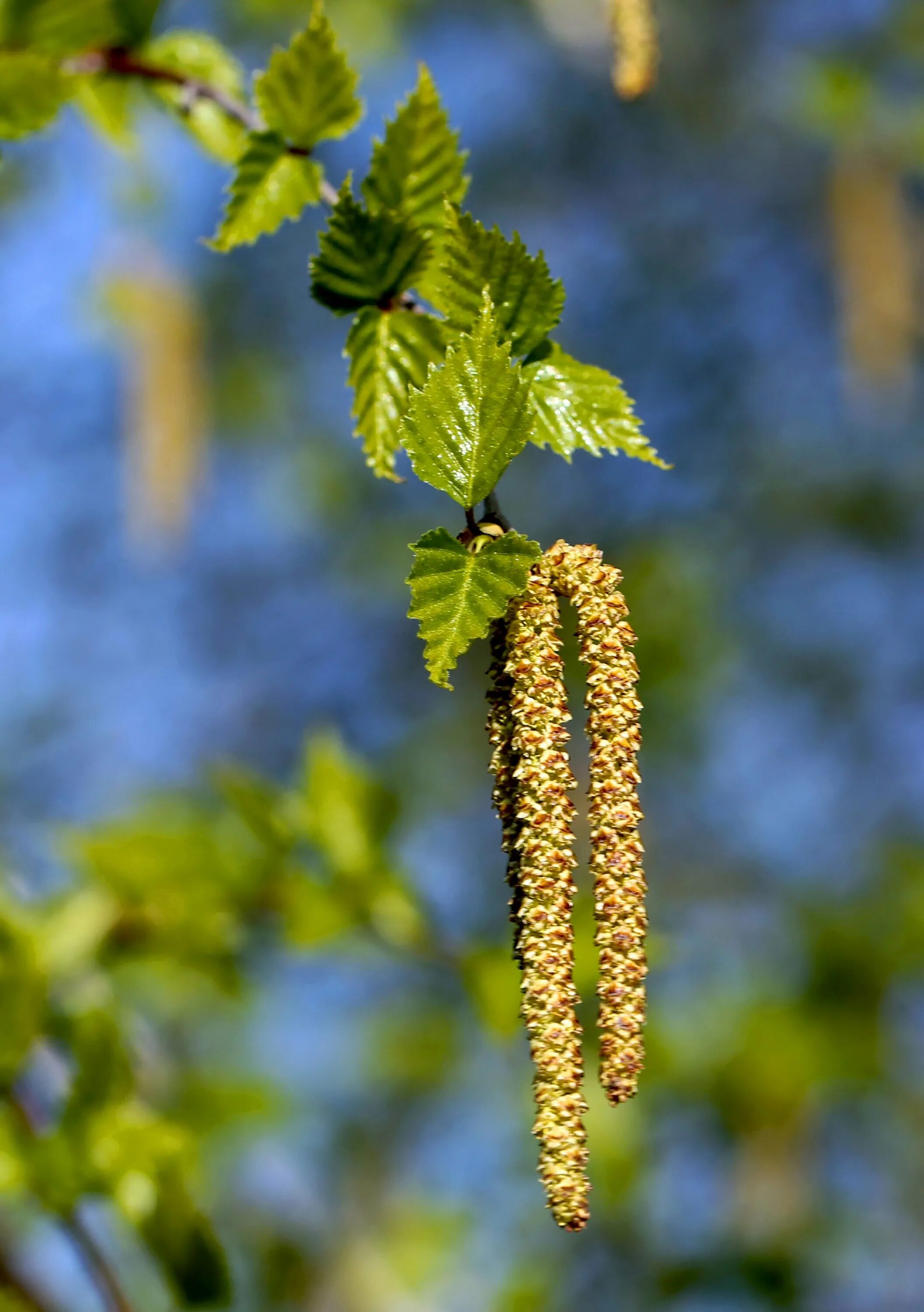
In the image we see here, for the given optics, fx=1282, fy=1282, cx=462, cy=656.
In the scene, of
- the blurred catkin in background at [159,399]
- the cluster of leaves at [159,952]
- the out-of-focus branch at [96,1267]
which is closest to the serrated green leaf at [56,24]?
the cluster of leaves at [159,952]

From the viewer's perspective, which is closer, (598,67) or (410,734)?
(598,67)

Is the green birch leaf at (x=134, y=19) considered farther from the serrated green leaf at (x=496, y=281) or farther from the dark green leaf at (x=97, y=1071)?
the dark green leaf at (x=97, y=1071)

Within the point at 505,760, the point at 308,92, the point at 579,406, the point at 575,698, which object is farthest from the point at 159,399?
the point at 505,760

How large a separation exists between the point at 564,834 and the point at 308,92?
0.50 metres

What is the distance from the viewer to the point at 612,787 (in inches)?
21.5

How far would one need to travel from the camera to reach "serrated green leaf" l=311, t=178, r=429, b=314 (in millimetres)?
638

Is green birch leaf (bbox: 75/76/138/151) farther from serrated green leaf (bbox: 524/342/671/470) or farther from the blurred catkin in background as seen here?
the blurred catkin in background

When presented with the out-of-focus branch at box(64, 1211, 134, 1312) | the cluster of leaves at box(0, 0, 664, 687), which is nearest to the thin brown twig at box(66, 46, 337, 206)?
the cluster of leaves at box(0, 0, 664, 687)

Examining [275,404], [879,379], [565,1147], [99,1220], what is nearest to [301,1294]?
[99,1220]

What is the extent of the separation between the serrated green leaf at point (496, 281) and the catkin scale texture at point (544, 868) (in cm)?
13

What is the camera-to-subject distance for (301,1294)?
283 cm

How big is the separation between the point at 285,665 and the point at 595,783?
597 cm

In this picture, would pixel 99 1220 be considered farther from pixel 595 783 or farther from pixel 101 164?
pixel 101 164

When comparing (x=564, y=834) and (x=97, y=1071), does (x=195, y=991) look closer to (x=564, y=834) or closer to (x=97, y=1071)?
(x=97, y=1071)
